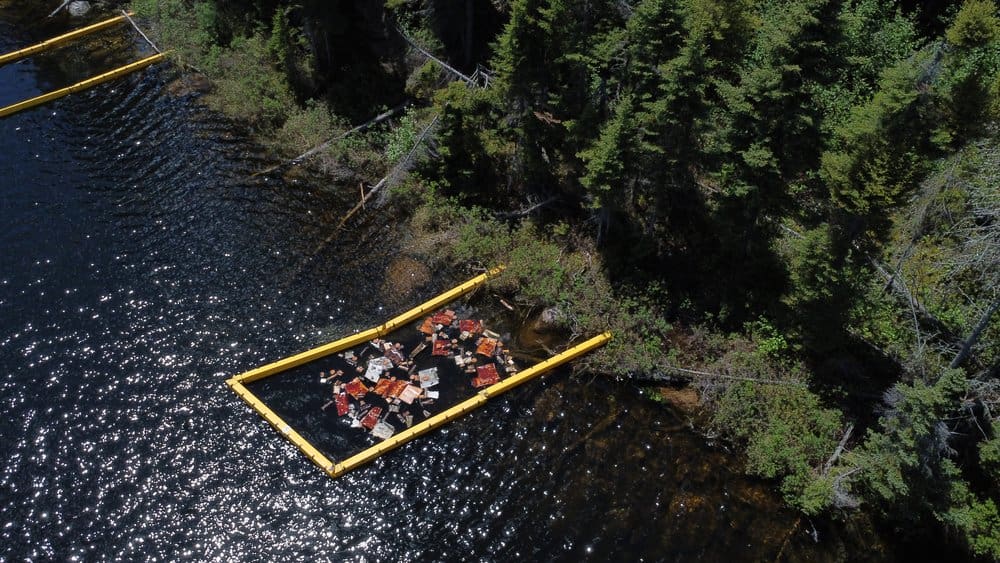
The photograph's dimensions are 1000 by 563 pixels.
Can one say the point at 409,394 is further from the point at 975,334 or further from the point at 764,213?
the point at 975,334

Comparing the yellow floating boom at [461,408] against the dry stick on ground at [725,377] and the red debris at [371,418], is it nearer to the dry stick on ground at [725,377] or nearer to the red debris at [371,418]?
the red debris at [371,418]

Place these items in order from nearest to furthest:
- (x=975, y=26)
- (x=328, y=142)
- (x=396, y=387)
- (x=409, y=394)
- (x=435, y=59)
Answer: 1. (x=409, y=394)
2. (x=396, y=387)
3. (x=975, y=26)
4. (x=435, y=59)
5. (x=328, y=142)

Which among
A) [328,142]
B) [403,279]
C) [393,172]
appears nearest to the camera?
[403,279]

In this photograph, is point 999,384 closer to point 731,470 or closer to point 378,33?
point 731,470

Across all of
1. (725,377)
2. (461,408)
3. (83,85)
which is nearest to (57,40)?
(83,85)

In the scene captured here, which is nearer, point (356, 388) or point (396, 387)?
point (356, 388)

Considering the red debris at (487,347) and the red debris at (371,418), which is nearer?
the red debris at (371,418)

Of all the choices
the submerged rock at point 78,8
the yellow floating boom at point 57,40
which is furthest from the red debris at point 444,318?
the submerged rock at point 78,8
